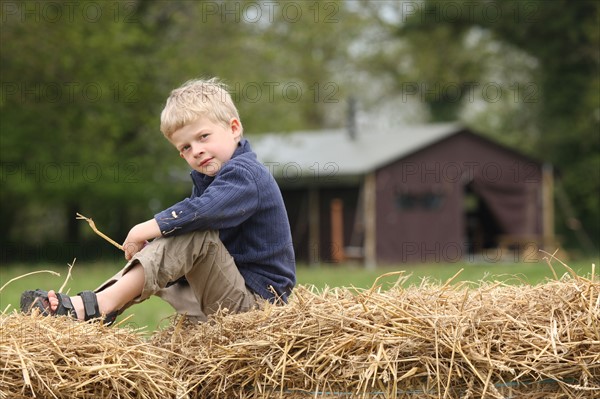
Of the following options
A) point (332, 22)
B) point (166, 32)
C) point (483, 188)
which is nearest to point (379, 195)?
point (483, 188)

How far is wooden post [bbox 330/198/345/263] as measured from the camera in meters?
19.8

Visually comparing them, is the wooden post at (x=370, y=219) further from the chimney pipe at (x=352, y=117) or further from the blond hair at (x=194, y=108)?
the blond hair at (x=194, y=108)

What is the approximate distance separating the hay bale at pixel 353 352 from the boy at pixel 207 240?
32cm

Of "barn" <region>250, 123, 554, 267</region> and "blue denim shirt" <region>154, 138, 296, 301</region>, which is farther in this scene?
"barn" <region>250, 123, 554, 267</region>

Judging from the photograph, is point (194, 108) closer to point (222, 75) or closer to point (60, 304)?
point (60, 304)

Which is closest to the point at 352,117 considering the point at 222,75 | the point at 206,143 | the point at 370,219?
the point at 222,75

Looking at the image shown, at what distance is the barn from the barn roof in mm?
35

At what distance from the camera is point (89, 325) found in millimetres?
2973

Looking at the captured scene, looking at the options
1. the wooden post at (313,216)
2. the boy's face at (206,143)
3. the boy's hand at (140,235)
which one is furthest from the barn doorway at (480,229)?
the boy's hand at (140,235)

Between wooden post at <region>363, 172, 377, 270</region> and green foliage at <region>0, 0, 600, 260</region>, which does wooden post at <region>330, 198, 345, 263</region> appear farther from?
green foliage at <region>0, 0, 600, 260</region>

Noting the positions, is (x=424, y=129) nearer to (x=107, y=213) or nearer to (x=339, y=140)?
(x=339, y=140)

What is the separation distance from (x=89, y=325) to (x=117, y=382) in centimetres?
30

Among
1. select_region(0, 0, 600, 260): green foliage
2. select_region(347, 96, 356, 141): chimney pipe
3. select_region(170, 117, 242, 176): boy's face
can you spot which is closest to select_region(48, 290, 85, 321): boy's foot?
select_region(170, 117, 242, 176): boy's face

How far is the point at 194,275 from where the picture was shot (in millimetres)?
3484
